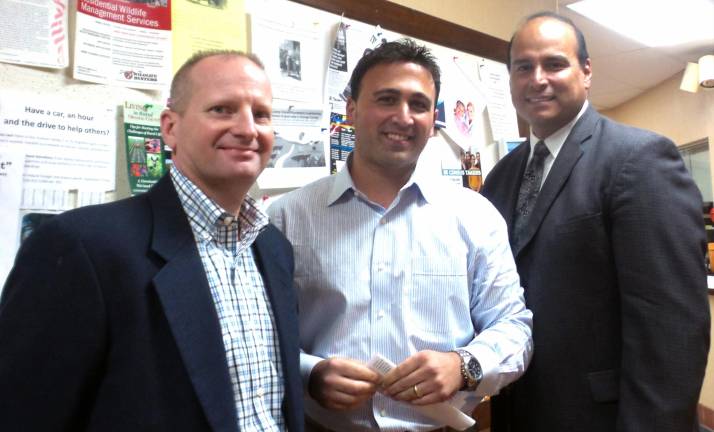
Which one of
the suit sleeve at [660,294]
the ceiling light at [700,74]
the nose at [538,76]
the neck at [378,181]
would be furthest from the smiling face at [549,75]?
the ceiling light at [700,74]

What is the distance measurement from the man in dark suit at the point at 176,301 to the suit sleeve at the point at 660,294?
674mm

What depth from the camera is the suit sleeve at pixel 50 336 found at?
625 millimetres

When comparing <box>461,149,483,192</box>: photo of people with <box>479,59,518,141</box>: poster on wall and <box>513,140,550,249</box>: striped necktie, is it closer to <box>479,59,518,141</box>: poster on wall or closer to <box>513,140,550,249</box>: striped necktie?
<box>479,59,518,141</box>: poster on wall

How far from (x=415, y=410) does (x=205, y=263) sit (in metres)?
0.55

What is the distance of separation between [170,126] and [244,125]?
0.13m

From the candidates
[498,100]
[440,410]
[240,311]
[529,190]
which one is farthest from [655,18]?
[240,311]

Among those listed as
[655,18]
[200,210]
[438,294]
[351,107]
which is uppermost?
[655,18]

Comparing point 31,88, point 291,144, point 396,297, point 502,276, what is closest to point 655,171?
point 502,276

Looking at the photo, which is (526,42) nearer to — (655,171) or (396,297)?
(655,171)

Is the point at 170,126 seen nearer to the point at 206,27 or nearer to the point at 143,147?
the point at 143,147

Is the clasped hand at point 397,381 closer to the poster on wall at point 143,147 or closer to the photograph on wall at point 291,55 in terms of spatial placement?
the poster on wall at point 143,147

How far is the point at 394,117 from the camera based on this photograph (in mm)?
1151

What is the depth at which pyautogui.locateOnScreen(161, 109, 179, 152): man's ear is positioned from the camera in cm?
86

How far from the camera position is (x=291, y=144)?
1283mm
